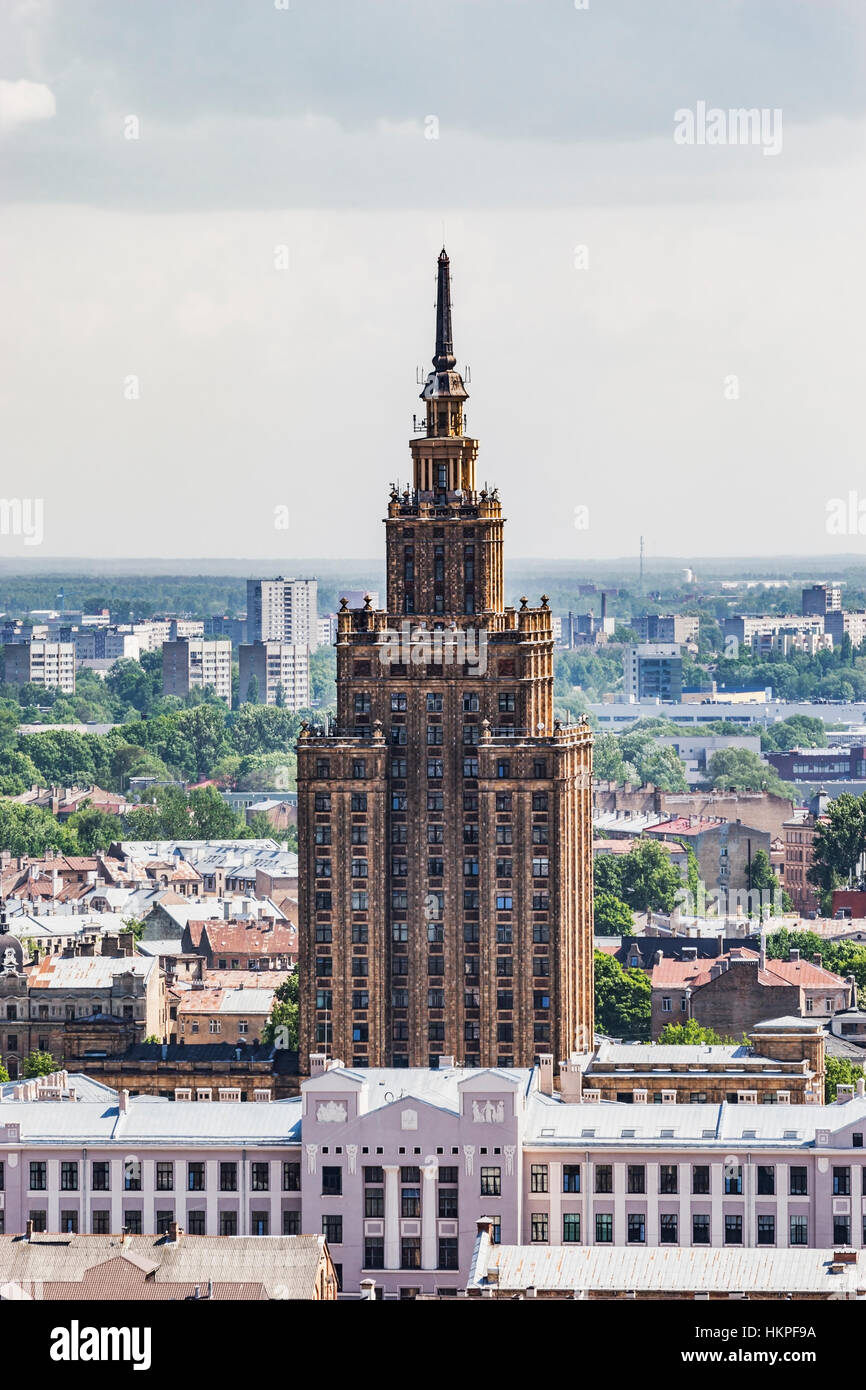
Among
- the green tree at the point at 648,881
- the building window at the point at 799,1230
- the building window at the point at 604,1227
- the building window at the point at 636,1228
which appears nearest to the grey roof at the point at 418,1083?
the building window at the point at 604,1227

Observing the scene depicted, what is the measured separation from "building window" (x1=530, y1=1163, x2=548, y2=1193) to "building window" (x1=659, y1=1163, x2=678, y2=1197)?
240 centimetres

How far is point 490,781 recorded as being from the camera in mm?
80812

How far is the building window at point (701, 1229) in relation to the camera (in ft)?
201

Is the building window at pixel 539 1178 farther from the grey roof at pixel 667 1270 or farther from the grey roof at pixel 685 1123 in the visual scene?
the grey roof at pixel 667 1270

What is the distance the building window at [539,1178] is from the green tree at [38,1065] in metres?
27.0

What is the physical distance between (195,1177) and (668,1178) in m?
9.99

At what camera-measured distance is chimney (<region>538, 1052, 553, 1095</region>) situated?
69.8m

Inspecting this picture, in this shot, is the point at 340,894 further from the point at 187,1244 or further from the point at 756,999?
the point at 187,1244

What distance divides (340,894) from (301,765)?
3.71 meters

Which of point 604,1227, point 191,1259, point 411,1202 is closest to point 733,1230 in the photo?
point 604,1227

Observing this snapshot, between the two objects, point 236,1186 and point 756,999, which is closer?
point 236,1186
